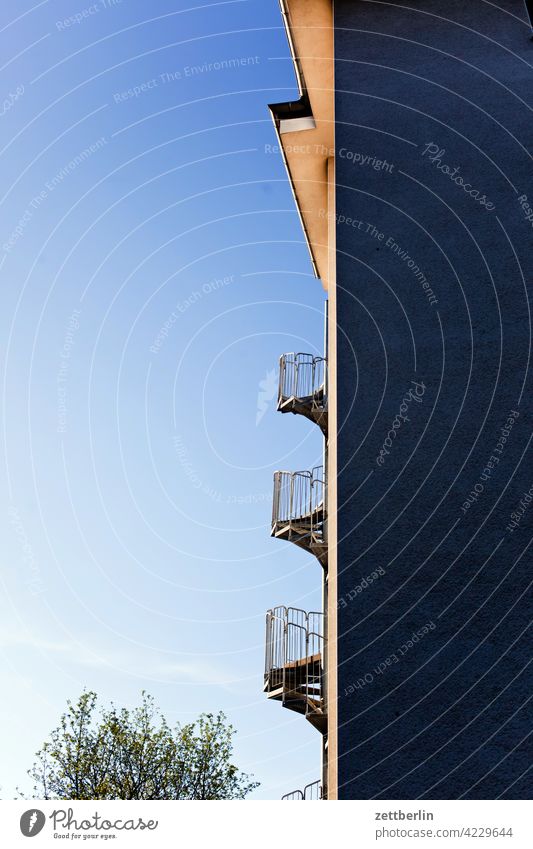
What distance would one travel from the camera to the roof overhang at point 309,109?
13.9 meters

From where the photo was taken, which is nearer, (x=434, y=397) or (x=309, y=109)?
(x=434, y=397)

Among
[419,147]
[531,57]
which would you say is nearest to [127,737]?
[419,147]

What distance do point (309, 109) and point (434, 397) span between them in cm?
696

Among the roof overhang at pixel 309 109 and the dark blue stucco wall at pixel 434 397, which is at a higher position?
the roof overhang at pixel 309 109

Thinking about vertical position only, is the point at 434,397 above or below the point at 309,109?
below

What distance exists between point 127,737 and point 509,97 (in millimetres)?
19755

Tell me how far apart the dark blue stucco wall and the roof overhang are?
2.05 feet

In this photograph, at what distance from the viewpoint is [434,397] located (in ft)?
36.3

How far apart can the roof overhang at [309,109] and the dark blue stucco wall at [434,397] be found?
2.05 feet

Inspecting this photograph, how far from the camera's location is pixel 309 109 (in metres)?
15.3

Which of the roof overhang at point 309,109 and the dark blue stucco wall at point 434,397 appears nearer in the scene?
the dark blue stucco wall at point 434,397
